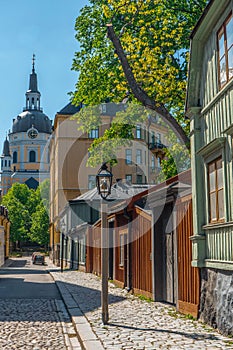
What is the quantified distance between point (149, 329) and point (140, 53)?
43.2 feet

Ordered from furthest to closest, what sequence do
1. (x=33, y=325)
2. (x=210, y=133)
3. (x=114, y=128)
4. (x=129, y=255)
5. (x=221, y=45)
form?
(x=114, y=128), (x=129, y=255), (x=33, y=325), (x=210, y=133), (x=221, y=45)

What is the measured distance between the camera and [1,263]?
40938 mm

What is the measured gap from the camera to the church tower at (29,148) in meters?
113

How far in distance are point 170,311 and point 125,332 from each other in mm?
2800

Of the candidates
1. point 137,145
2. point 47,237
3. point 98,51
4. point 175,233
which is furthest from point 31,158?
point 175,233

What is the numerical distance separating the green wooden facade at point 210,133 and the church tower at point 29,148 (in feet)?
329

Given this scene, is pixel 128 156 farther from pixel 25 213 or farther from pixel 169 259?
pixel 169 259

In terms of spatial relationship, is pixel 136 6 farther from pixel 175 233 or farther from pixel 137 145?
→ pixel 137 145

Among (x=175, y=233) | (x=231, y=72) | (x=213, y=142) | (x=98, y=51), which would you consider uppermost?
(x=98, y=51)

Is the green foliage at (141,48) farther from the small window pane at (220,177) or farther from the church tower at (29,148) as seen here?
the church tower at (29,148)

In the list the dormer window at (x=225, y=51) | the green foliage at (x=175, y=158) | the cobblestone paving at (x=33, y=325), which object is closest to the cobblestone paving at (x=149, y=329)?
the cobblestone paving at (x=33, y=325)

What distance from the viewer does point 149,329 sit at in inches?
344

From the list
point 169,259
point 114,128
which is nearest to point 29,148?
point 114,128

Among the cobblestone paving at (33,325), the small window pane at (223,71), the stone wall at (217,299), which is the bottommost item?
the cobblestone paving at (33,325)
